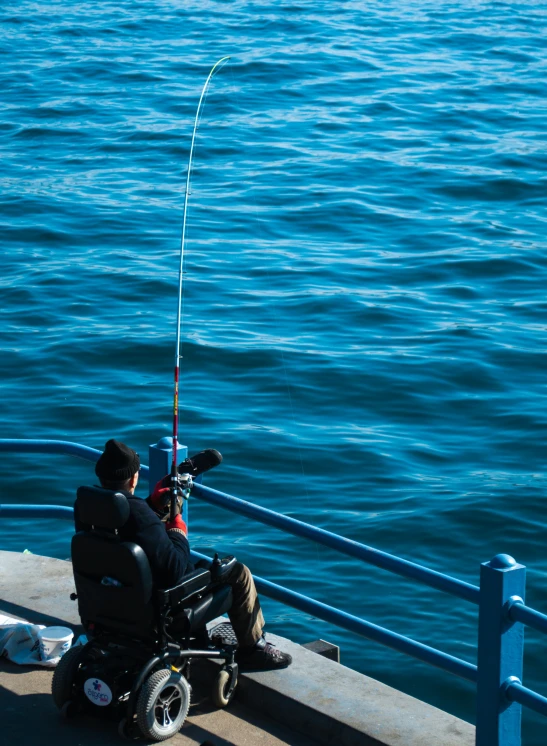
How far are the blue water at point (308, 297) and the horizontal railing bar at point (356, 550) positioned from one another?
312cm

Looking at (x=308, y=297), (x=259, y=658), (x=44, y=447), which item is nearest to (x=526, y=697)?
(x=259, y=658)

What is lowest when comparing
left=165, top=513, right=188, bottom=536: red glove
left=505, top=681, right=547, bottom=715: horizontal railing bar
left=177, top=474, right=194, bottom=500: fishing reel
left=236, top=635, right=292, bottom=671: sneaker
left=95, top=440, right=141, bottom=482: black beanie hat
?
left=236, top=635, right=292, bottom=671: sneaker

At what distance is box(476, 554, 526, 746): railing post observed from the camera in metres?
4.31

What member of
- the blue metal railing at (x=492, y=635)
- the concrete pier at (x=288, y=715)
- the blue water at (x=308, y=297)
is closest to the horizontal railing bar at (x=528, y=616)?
the blue metal railing at (x=492, y=635)

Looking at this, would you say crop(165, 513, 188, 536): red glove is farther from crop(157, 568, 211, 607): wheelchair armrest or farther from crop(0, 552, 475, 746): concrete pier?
crop(0, 552, 475, 746): concrete pier

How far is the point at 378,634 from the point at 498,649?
639 mm

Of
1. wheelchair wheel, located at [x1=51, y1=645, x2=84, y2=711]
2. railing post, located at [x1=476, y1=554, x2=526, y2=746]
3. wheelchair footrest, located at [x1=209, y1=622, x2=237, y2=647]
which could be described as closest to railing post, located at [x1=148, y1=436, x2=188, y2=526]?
wheelchair footrest, located at [x1=209, y1=622, x2=237, y2=647]

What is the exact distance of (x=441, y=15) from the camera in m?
31.6

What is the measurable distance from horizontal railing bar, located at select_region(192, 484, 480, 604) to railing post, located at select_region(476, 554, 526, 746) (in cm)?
8

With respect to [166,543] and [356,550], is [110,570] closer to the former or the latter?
[166,543]

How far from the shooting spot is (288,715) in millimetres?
5016

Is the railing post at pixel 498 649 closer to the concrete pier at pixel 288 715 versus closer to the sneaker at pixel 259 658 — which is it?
the concrete pier at pixel 288 715

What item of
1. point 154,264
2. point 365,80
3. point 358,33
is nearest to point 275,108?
point 365,80

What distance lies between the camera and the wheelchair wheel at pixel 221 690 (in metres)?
4.99
